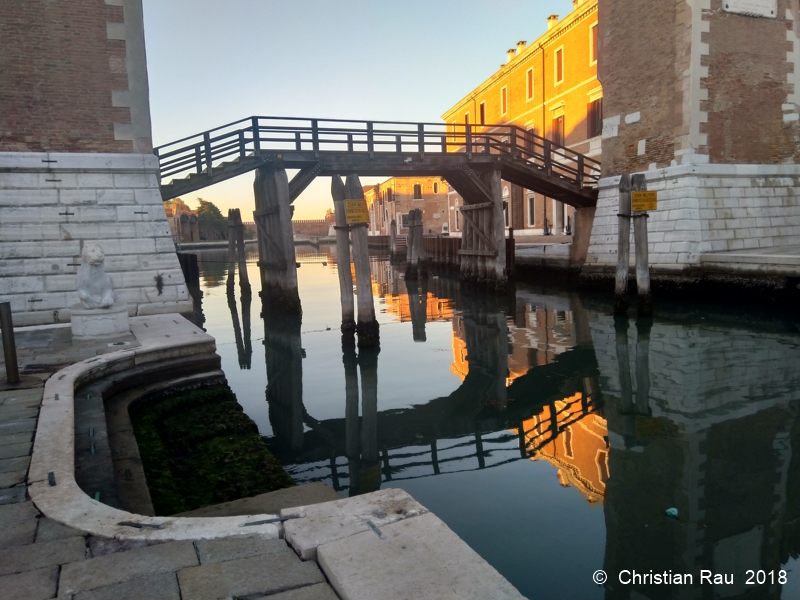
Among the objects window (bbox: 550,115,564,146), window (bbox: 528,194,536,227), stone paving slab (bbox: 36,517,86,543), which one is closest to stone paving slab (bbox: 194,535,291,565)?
stone paving slab (bbox: 36,517,86,543)

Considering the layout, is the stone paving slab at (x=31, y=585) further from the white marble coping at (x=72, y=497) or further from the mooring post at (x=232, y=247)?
the mooring post at (x=232, y=247)

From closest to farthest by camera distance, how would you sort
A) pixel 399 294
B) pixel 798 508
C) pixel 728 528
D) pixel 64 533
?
pixel 64 533
pixel 728 528
pixel 798 508
pixel 399 294

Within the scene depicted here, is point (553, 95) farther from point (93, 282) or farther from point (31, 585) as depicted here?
point (31, 585)

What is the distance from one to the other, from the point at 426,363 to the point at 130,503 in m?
6.34

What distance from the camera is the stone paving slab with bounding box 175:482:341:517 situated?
339cm

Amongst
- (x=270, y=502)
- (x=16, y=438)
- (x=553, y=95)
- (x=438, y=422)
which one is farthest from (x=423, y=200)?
(x=270, y=502)

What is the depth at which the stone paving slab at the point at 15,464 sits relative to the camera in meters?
3.30

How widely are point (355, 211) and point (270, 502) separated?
712cm

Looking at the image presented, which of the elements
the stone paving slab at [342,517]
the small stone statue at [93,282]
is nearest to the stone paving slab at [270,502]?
the stone paving slab at [342,517]

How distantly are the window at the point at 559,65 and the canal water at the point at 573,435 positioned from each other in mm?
15861

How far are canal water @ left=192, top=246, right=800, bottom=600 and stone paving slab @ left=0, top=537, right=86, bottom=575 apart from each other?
2.38m

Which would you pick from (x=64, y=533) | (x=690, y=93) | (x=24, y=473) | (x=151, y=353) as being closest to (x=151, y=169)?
(x=151, y=353)

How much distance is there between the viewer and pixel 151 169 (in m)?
10.0

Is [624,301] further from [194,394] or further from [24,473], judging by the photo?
[24,473]
